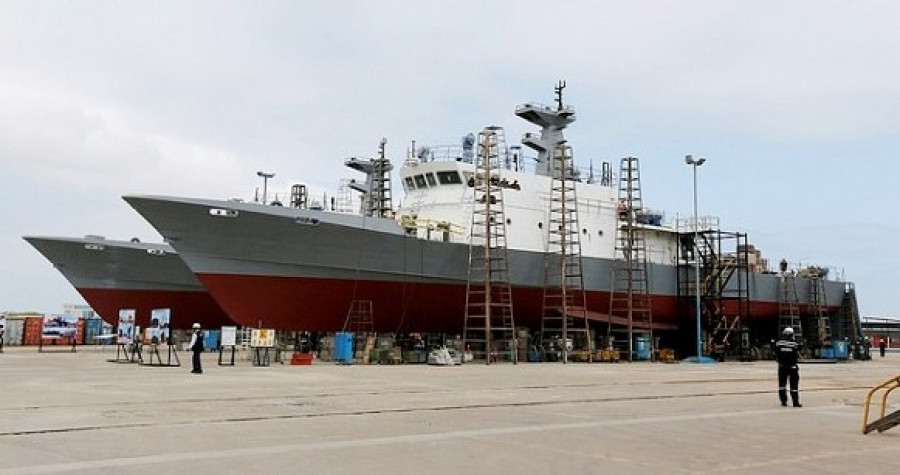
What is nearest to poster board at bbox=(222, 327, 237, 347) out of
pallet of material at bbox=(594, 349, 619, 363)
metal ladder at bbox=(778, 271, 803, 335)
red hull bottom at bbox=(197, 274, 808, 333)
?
red hull bottom at bbox=(197, 274, 808, 333)

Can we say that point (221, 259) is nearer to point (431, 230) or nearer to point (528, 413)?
point (431, 230)

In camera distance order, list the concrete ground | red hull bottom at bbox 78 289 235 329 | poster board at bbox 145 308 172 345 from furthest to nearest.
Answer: red hull bottom at bbox 78 289 235 329
poster board at bbox 145 308 172 345
the concrete ground

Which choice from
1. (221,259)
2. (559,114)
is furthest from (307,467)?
(559,114)

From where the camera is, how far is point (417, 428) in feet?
34.2

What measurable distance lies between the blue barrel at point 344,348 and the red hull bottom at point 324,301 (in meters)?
2.52

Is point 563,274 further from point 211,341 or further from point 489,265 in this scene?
point 211,341

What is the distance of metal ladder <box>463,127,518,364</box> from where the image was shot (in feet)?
100

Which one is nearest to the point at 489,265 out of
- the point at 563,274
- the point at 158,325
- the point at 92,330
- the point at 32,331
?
the point at 563,274

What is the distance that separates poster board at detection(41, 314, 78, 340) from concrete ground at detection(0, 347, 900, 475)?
1324 inches

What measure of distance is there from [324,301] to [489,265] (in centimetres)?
647

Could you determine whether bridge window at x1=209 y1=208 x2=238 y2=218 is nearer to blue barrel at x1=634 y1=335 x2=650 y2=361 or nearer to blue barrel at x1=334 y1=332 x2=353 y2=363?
blue barrel at x1=334 y1=332 x2=353 y2=363

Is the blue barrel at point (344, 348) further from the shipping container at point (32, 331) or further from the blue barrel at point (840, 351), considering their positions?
the shipping container at point (32, 331)

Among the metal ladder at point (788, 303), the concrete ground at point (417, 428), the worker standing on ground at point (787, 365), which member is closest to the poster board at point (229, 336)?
the concrete ground at point (417, 428)

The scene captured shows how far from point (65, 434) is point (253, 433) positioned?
7.11ft
